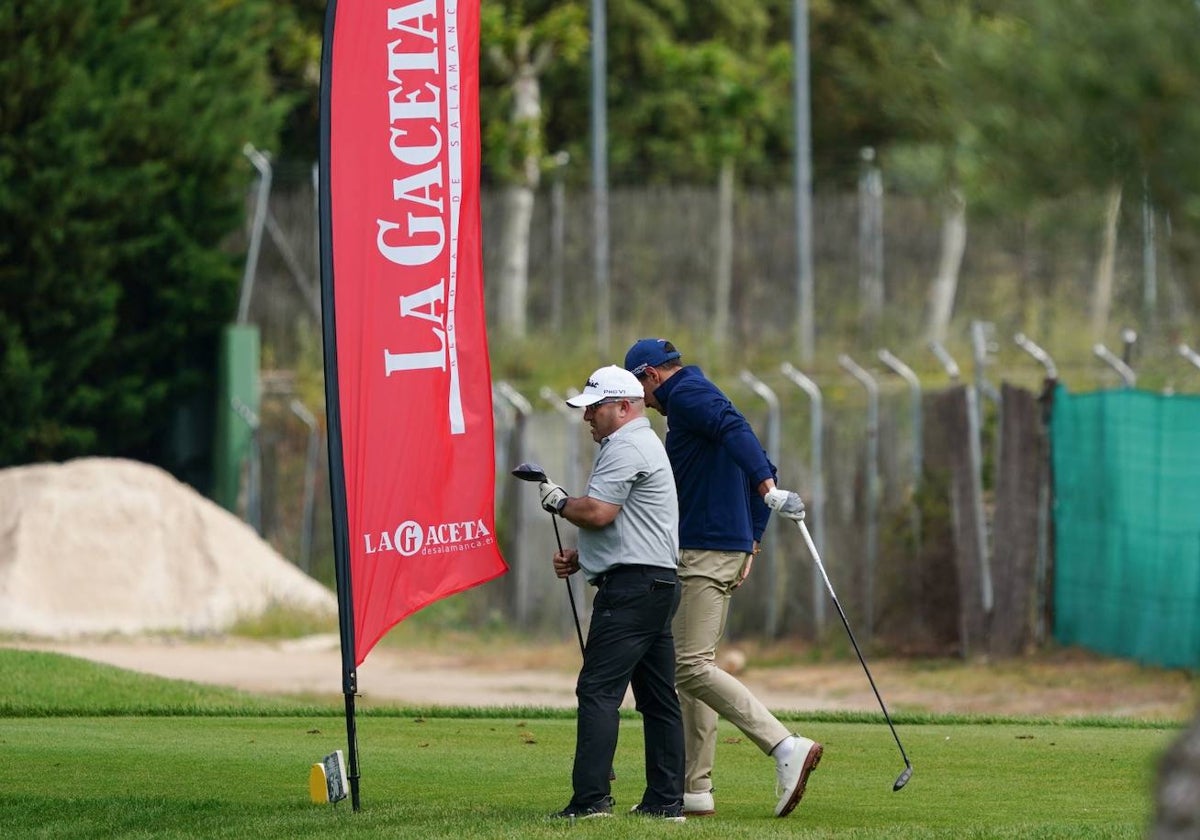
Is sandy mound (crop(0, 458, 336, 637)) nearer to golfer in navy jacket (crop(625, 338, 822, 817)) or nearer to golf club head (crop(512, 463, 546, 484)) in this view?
golfer in navy jacket (crop(625, 338, 822, 817))

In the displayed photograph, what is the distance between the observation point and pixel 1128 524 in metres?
16.1

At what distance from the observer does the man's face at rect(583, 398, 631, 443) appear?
27.3 feet

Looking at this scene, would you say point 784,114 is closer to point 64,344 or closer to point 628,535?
point 64,344

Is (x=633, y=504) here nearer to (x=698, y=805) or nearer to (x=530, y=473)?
(x=530, y=473)

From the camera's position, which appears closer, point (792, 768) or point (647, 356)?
point (792, 768)

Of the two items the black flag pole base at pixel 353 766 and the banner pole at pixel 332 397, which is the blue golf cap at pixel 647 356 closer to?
the banner pole at pixel 332 397

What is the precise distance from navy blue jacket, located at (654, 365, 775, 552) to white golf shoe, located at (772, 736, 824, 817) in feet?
2.81

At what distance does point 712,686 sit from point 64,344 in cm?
1935

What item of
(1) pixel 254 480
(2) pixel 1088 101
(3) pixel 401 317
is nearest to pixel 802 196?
(1) pixel 254 480

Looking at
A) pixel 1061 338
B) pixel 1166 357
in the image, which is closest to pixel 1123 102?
pixel 1166 357

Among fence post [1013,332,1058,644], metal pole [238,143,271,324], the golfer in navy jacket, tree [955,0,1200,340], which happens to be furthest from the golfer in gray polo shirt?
metal pole [238,143,271,324]

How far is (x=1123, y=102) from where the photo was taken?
12.7ft

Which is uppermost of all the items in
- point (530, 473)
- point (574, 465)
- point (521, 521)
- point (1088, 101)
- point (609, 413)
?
point (1088, 101)

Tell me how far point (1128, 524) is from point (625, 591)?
28.9 feet
